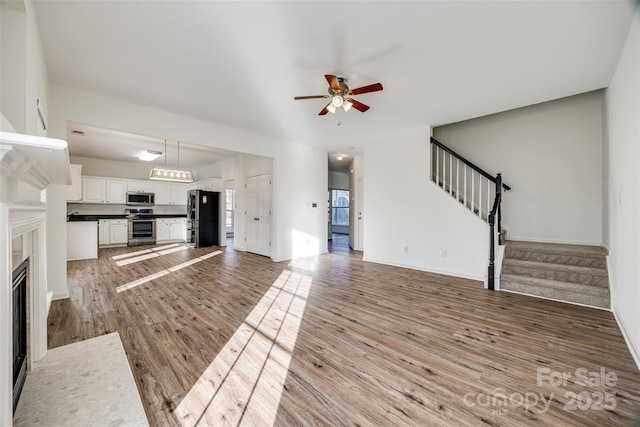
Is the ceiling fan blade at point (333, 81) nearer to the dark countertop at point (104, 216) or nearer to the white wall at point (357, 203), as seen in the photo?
the white wall at point (357, 203)

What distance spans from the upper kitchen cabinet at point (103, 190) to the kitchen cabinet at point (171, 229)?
1.26 meters

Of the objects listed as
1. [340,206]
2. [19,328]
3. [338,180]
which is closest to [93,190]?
[19,328]

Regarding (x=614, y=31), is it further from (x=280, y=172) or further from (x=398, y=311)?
(x=280, y=172)

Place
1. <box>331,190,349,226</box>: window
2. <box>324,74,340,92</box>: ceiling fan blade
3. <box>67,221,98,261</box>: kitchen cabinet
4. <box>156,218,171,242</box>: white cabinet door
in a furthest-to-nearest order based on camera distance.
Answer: <box>331,190,349,226</box>: window, <box>156,218,171,242</box>: white cabinet door, <box>67,221,98,261</box>: kitchen cabinet, <box>324,74,340,92</box>: ceiling fan blade

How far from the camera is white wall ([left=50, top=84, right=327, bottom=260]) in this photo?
131 inches

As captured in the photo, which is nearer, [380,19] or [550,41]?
[380,19]

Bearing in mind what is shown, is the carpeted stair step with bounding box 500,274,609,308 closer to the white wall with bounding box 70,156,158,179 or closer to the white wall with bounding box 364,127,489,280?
the white wall with bounding box 364,127,489,280

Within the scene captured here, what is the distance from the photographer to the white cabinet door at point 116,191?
762 cm

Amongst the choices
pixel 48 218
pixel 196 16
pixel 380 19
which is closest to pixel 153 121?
pixel 48 218

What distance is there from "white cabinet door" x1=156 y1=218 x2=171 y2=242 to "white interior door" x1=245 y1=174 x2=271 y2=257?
3.38 metres

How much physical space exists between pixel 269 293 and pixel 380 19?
3.31m

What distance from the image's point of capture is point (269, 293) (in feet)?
11.7

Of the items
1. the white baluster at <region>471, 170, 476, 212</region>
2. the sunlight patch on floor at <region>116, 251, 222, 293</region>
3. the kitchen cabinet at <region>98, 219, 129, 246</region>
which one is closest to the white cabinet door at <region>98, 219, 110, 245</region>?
the kitchen cabinet at <region>98, 219, 129, 246</region>

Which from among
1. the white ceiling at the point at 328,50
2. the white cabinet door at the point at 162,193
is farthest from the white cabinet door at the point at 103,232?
the white ceiling at the point at 328,50
